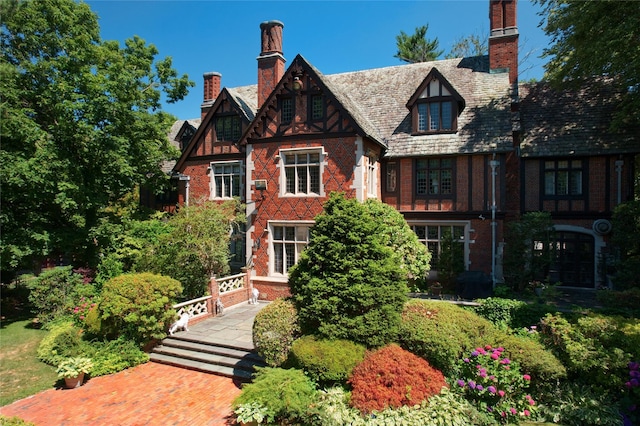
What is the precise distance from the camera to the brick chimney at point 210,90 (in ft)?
A: 78.6

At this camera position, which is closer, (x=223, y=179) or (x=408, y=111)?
(x=408, y=111)

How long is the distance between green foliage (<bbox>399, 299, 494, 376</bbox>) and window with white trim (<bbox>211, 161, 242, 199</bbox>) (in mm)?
13063

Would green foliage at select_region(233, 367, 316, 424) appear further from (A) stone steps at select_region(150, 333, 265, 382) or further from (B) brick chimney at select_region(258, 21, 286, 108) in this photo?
(B) brick chimney at select_region(258, 21, 286, 108)

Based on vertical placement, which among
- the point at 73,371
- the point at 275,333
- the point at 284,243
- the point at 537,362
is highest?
the point at 284,243

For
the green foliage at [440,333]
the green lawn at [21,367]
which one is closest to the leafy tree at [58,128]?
the green lawn at [21,367]

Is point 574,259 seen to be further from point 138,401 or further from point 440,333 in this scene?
point 138,401

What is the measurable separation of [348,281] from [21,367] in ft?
36.8

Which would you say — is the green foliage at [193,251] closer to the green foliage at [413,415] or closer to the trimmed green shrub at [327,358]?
the trimmed green shrub at [327,358]

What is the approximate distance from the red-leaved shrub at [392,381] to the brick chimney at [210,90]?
20.7 metres

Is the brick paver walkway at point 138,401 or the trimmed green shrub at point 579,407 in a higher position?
the trimmed green shrub at point 579,407

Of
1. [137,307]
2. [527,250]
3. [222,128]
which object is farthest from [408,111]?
[137,307]

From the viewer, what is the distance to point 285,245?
17.2m

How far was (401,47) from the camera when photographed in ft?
127

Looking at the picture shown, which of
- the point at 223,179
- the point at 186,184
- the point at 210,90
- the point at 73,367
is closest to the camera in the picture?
the point at 73,367
